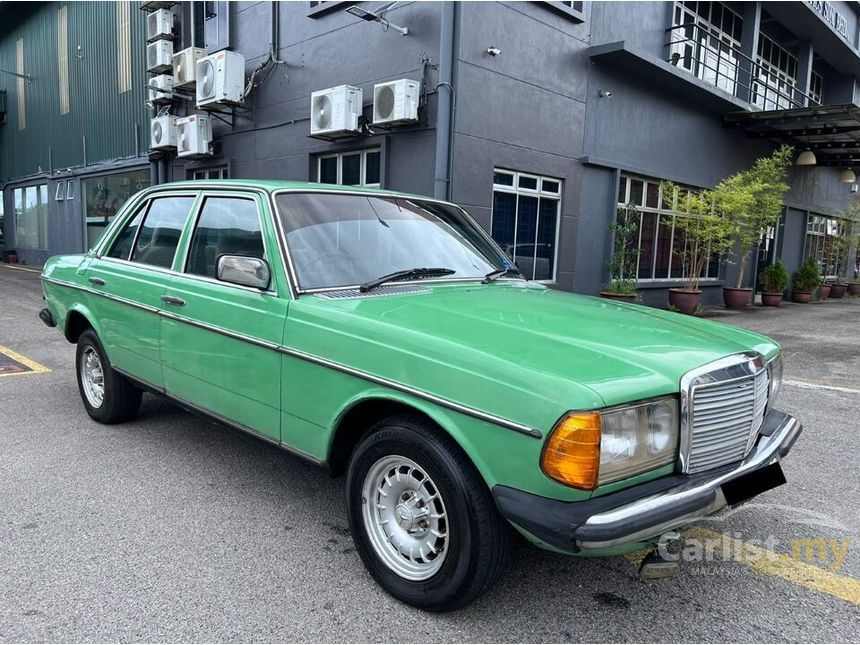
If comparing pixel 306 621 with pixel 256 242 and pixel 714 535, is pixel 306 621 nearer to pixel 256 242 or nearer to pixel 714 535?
pixel 256 242

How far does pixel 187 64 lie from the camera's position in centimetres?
1359

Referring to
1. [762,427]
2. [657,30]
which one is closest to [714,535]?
[762,427]

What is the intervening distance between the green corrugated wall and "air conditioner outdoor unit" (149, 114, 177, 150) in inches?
88.0

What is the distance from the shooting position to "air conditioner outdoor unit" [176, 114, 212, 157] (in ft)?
44.8

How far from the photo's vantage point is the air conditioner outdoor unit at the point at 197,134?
13665 millimetres

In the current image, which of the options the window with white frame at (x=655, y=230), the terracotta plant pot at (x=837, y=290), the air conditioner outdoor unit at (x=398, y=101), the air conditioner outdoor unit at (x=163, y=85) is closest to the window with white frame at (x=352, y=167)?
the air conditioner outdoor unit at (x=398, y=101)

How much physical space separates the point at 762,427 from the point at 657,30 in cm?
1234

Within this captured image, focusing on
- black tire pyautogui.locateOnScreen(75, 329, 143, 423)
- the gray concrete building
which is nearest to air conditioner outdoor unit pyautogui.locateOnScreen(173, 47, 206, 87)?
the gray concrete building

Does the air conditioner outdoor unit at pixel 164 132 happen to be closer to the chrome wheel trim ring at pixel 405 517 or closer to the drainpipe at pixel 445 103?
the drainpipe at pixel 445 103

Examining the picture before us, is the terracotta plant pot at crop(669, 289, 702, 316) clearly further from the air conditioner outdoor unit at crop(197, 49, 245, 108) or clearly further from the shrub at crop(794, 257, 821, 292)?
the air conditioner outdoor unit at crop(197, 49, 245, 108)

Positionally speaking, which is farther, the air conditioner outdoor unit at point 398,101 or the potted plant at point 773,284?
the potted plant at point 773,284

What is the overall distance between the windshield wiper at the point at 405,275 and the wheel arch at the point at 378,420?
652mm

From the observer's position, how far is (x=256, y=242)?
3404 mm

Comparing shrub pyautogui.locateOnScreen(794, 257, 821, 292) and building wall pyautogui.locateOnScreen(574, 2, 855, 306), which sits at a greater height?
building wall pyautogui.locateOnScreen(574, 2, 855, 306)
